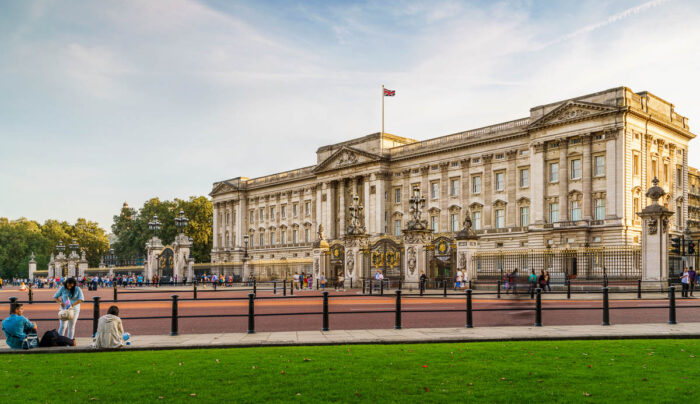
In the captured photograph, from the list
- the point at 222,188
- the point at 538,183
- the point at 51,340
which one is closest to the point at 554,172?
the point at 538,183

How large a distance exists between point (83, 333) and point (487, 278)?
25.1m

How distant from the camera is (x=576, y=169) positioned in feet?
190

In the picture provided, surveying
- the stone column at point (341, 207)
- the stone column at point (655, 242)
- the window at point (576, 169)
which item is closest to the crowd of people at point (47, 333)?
the stone column at point (655, 242)

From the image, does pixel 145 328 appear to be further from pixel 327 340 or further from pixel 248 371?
pixel 248 371

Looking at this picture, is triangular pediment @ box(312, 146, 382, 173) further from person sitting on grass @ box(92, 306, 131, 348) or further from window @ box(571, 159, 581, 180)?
person sitting on grass @ box(92, 306, 131, 348)

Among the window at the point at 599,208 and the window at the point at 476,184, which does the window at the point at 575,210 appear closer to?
the window at the point at 599,208

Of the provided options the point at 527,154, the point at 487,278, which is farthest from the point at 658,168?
the point at 487,278

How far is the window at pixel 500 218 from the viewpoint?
65.0 metres

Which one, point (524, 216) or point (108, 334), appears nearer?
point (108, 334)

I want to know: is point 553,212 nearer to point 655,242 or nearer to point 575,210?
point 575,210

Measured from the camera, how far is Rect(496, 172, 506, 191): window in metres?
65.4

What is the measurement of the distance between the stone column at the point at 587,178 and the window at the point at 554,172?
2937 millimetres

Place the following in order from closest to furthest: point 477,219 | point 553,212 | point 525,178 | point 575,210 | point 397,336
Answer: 1. point 397,336
2. point 575,210
3. point 553,212
4. point 525,178
5. point 477,219

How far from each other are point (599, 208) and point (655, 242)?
2818 centimetres
